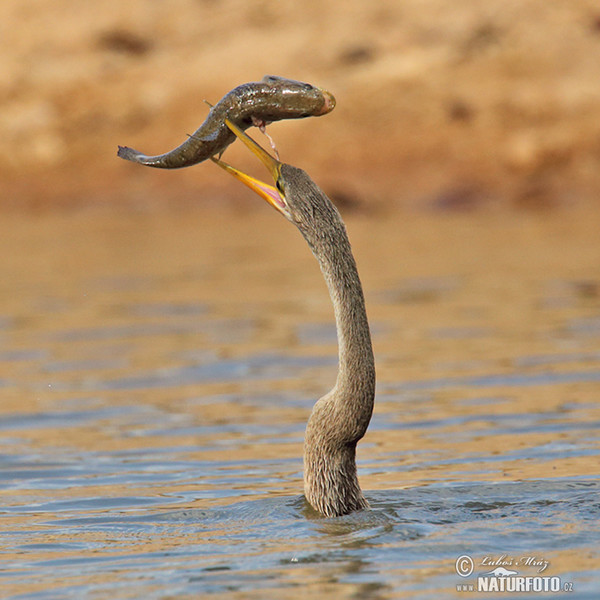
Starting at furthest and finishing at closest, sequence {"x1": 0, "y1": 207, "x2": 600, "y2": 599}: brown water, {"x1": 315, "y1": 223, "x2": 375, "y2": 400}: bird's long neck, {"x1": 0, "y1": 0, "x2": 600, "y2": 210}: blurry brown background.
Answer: {"x1": 0, "y1": 0, "x2": 600, "y2": 210}: blurry brown background, {"x1": 315, "y1": 223, "x2": 375, "y2": 400}: bird's long neck, {"x1": 0, "y1": 207, "x2": 600, "y2": 599}: brown water

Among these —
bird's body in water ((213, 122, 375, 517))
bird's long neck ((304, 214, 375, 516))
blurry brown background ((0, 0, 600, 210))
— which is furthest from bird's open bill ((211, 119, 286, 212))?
blurry brown background ((0, 0, 600, 210))

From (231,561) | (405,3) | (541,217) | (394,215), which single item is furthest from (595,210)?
(231,561)

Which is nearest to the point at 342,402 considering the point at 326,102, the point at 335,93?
the point at 326,102

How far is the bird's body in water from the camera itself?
502 cm

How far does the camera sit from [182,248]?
18.4m

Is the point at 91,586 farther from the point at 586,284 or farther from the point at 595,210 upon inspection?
the point at 595,210

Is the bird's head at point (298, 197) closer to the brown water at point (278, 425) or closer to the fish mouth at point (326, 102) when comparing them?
the fish mouth at point (326, 102)

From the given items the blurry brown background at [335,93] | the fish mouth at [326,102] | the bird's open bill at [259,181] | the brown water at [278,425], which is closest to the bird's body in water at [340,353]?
the bird's open bill at [259,181]

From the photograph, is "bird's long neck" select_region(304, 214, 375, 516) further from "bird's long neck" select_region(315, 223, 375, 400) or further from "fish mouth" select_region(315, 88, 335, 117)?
"fish mouth" select_region(315, 88, 335, 117)

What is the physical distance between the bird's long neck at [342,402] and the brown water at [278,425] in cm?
12

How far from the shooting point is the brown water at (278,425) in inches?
181

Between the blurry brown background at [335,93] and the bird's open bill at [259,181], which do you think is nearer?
the bird's open bill at [259,181]

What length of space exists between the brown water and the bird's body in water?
0.49ft

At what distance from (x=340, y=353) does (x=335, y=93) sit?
2185 cm
